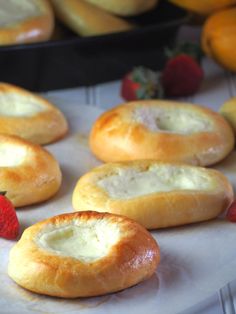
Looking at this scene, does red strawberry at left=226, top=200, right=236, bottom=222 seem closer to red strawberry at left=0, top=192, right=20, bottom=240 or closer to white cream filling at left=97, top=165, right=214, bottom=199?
white cream filling at left=97, top=165, right=214, bottom=199

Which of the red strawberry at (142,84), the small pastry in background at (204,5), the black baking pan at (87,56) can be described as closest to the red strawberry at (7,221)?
the black baking pan at (87,56)

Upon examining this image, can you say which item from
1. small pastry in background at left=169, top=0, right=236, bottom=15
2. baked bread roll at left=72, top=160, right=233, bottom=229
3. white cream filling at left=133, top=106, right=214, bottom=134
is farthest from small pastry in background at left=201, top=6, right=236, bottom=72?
baked bread roll at left=72, top=160, right=233, bottom=229

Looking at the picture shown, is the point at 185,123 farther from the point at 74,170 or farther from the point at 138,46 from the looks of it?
the point at 138,46

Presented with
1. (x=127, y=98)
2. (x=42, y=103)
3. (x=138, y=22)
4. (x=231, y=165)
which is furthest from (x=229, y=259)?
(x=138, y=22)

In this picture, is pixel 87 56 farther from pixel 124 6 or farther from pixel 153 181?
pixel 153 181

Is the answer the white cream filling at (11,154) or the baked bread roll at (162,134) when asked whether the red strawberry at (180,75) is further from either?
the white cream filling at (11,154)

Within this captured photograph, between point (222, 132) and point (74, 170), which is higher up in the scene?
point (222, 132)
